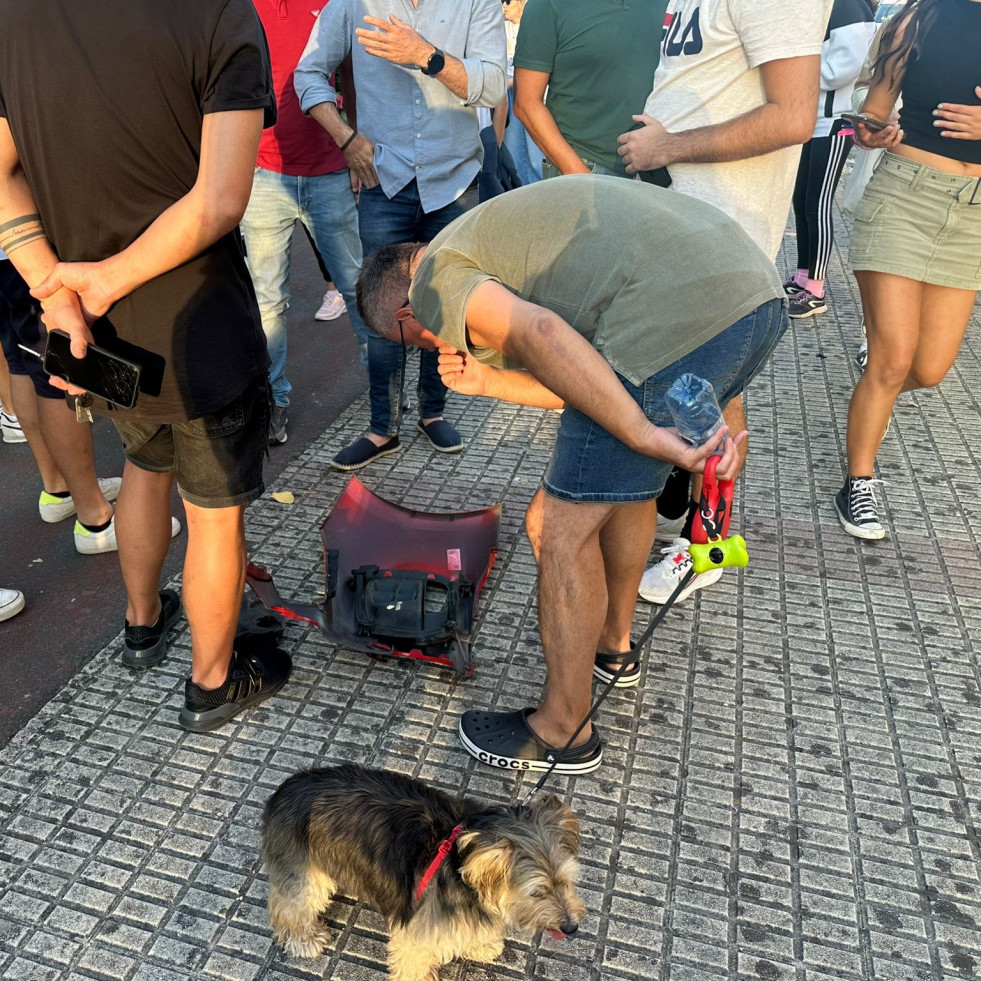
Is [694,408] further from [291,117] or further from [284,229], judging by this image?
A: [291,117]

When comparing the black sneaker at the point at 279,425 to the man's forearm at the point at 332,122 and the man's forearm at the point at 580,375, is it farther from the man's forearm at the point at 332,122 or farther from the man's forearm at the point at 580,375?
the man's forearm at the point at 580,375

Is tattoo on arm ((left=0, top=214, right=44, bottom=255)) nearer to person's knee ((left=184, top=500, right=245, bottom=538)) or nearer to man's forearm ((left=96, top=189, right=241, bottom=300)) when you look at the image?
man's forearm ((left=96, top=189, right=241, bottom=300))

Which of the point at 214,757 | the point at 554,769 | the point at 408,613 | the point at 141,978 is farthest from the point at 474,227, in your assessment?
the point at 141,978

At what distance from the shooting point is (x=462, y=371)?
257 cm

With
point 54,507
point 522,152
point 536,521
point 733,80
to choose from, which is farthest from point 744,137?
point 522,152

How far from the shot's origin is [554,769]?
2594 millimetres

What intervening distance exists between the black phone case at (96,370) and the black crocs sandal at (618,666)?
70.5 inches

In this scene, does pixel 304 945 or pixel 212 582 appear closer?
pixel 304 945

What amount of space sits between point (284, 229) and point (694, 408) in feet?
10.2

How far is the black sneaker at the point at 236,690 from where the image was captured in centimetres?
272

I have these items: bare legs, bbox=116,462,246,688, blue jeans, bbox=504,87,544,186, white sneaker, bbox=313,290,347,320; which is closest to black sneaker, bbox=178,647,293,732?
bare legs, bbox=116,462,246,688

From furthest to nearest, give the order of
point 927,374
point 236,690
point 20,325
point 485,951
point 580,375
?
point 927,374
point 20,325
point 236,690
point 580,375
point 485,951

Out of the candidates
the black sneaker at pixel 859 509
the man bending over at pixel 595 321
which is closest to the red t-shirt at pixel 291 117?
the man bending over at pixel 595 321

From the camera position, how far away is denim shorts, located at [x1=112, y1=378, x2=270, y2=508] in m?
2.48
